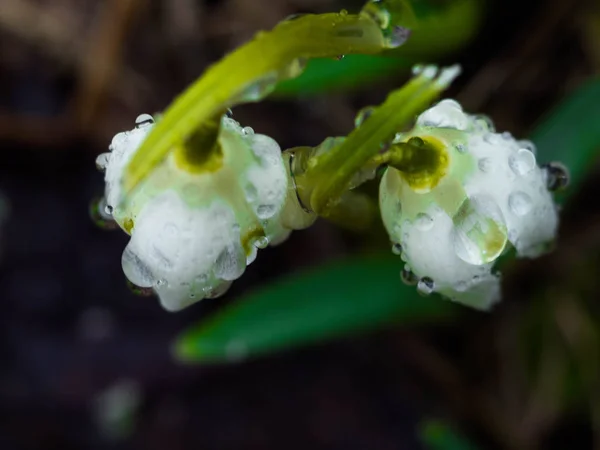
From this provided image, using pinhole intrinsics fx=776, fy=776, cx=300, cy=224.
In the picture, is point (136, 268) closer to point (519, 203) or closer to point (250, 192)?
point (250, 192)

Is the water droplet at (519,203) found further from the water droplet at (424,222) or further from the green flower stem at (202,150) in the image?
the green flower stem at (202,150)

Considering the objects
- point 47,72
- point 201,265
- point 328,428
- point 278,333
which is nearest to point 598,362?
point 328,428

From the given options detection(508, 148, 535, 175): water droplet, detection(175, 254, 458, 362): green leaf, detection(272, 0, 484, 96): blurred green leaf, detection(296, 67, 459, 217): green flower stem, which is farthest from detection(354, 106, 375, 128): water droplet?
detection(175, 254, 458, 362): green leaf

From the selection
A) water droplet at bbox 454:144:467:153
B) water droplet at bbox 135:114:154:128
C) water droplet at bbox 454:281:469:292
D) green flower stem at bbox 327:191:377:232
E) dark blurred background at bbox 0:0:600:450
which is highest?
water droplet at bbox 454:144:467:153

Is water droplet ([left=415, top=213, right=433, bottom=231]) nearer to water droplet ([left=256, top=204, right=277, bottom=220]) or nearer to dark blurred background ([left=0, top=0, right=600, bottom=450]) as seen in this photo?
water droplet ([left=256, top=204, right=277, bottom=220])

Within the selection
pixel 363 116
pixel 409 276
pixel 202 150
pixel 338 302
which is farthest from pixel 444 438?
pixel 202 150

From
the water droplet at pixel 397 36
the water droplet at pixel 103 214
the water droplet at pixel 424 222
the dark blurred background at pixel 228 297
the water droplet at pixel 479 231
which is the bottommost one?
the dark blurred background at pixel 228 297

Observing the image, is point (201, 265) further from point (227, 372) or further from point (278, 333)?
point (227, 372)

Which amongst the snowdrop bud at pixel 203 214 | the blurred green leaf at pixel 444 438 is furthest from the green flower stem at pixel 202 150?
the blurred green leaf at pixel 444 438
